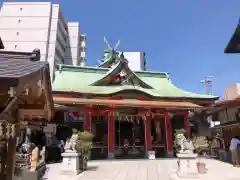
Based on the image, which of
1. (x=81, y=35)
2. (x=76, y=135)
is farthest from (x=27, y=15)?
(x=76, y=135)

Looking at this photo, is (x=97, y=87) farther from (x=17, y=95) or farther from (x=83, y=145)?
(x=17, y=95)

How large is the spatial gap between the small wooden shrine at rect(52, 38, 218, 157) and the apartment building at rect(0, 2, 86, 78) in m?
37.4

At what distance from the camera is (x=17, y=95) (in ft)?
10.5

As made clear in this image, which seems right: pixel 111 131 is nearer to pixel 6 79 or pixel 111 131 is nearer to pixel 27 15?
pixel 6 79

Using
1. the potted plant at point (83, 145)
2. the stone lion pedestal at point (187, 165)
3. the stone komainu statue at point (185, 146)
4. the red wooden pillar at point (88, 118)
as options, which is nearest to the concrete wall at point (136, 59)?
the red wooden pillar at point (88, 118)

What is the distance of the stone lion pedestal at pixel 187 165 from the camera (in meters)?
10.0

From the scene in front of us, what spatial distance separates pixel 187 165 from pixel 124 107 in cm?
914

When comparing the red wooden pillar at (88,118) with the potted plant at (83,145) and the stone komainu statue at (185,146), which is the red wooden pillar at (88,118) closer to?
the potted plant at (83,145)

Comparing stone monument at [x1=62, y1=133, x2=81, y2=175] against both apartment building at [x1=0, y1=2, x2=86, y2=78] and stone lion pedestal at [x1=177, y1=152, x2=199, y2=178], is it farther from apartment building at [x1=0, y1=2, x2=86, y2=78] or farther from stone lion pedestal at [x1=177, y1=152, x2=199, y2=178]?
apartment building at [x1=0, y1=2, x2=86, y2=78]

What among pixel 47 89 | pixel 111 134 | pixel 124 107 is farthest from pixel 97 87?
pixel 47 89

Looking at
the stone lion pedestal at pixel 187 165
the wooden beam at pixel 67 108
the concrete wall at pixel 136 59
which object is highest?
the concrete wall at pixel 136 59

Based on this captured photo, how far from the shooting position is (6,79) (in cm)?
294

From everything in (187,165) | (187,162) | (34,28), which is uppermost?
(34,28)

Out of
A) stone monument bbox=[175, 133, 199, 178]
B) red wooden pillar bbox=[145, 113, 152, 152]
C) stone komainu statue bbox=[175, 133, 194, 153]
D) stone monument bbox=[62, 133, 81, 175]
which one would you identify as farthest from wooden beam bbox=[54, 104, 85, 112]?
stone monument bbox=[175, 133, 199, 178]
